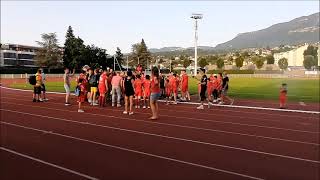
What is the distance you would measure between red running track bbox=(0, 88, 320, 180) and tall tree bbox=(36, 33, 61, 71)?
89846mm

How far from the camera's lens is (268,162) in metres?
7.89

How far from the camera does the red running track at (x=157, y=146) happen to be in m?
7.09

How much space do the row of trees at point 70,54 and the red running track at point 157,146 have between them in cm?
8038

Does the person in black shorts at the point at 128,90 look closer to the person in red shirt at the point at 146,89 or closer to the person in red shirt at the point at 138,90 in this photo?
the person in red shirt at the point at 146,89

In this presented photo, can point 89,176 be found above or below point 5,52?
below

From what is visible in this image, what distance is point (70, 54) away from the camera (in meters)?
96.9

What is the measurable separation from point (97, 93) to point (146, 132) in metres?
8.33

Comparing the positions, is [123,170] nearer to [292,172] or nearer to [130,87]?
[292,172]

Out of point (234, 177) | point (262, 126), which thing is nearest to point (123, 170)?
point (234, 177)

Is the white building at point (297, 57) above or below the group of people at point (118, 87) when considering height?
above

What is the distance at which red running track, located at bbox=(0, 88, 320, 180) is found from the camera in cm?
709

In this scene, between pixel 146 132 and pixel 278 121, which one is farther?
pixel 278 121

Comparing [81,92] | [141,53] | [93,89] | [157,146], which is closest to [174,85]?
[93,89]

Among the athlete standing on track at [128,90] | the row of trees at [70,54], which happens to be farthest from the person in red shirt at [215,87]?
the row of trees at [70,54]
